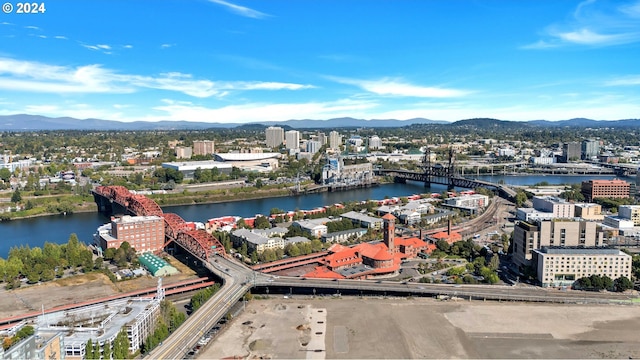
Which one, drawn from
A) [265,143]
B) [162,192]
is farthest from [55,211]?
[265,143]

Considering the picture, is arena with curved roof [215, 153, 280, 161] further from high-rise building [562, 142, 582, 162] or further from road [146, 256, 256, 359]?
road [146, 256, 256, 359]

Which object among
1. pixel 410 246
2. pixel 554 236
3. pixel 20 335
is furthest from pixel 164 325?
pixel 554 236

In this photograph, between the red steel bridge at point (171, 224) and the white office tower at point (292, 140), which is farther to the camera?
the white office tower at point (292, 140)

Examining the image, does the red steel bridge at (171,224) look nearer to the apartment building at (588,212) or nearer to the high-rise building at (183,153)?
the apartment building at (588,212)

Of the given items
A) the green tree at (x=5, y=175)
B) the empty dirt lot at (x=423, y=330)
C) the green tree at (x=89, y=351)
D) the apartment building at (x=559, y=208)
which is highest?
the green tree at (x=5, y=175)

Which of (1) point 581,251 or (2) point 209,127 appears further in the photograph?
(2) point 209,127

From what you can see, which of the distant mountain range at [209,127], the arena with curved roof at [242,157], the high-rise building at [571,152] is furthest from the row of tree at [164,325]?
the distant mountain range at [209,127]

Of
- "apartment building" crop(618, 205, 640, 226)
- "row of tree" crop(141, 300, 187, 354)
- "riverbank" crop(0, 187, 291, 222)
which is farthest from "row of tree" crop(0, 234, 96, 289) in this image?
"apartment building" crop(618, 205, 640, 226)

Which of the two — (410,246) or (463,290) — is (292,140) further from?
(463,290)
